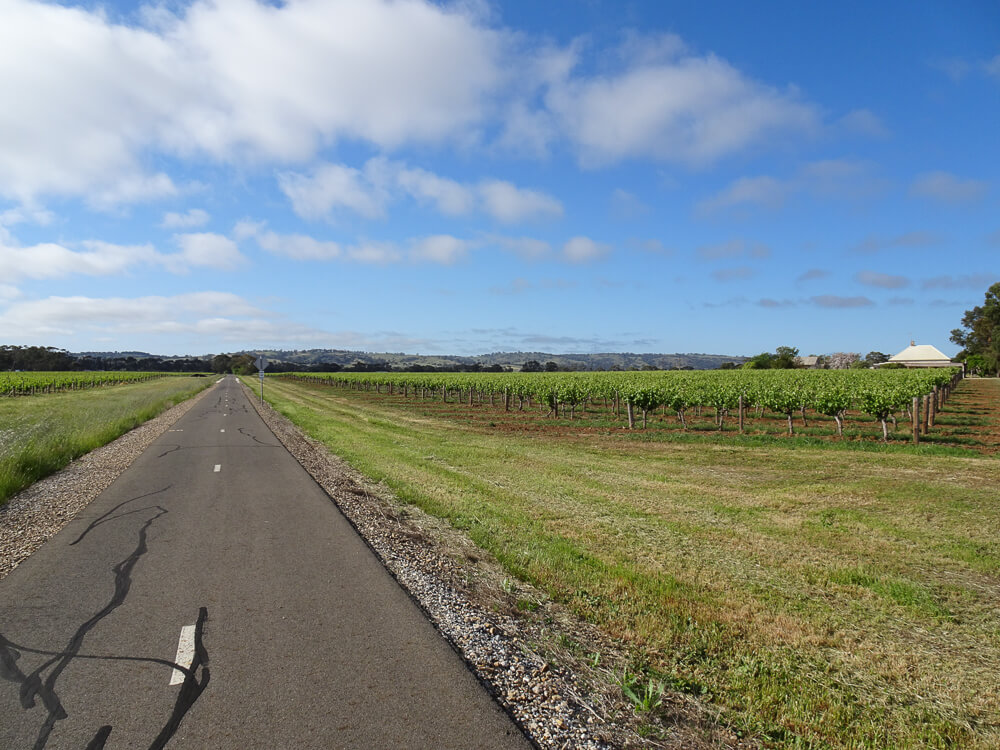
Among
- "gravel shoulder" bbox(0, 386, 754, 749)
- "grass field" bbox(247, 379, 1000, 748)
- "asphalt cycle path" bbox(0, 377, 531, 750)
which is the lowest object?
"grass field" bbox(247, 379, 1000, 748)

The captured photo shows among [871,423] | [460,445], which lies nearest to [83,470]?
[460,445]

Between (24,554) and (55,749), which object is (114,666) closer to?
(55,749)

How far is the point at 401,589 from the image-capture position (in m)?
6.43

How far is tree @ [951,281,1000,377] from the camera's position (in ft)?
345

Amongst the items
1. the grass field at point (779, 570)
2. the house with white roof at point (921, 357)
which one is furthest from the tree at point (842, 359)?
the grass field at point (779, 570)

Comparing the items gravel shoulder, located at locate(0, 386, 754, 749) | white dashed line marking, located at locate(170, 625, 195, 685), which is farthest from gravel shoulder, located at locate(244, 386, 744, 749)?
white dashed line marking, located at locate(170, 625, 195, 685)

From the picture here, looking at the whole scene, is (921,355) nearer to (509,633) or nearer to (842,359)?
(842,359)

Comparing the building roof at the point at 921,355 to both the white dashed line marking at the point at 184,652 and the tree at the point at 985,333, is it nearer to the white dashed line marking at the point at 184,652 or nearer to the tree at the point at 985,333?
the tree at the point at 985,333

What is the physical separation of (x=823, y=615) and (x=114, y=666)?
6778 mm

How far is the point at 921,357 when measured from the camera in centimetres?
13225

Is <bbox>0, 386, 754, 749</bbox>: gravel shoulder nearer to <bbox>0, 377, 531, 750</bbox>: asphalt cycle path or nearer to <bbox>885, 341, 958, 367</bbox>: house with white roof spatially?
<bbox>0, 377, 531, 750</bbox>: asphalt cycle path

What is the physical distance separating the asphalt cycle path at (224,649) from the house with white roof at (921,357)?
480 feet

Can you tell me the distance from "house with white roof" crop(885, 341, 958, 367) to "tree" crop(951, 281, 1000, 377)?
12.5ft

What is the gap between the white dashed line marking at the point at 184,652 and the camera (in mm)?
4500
